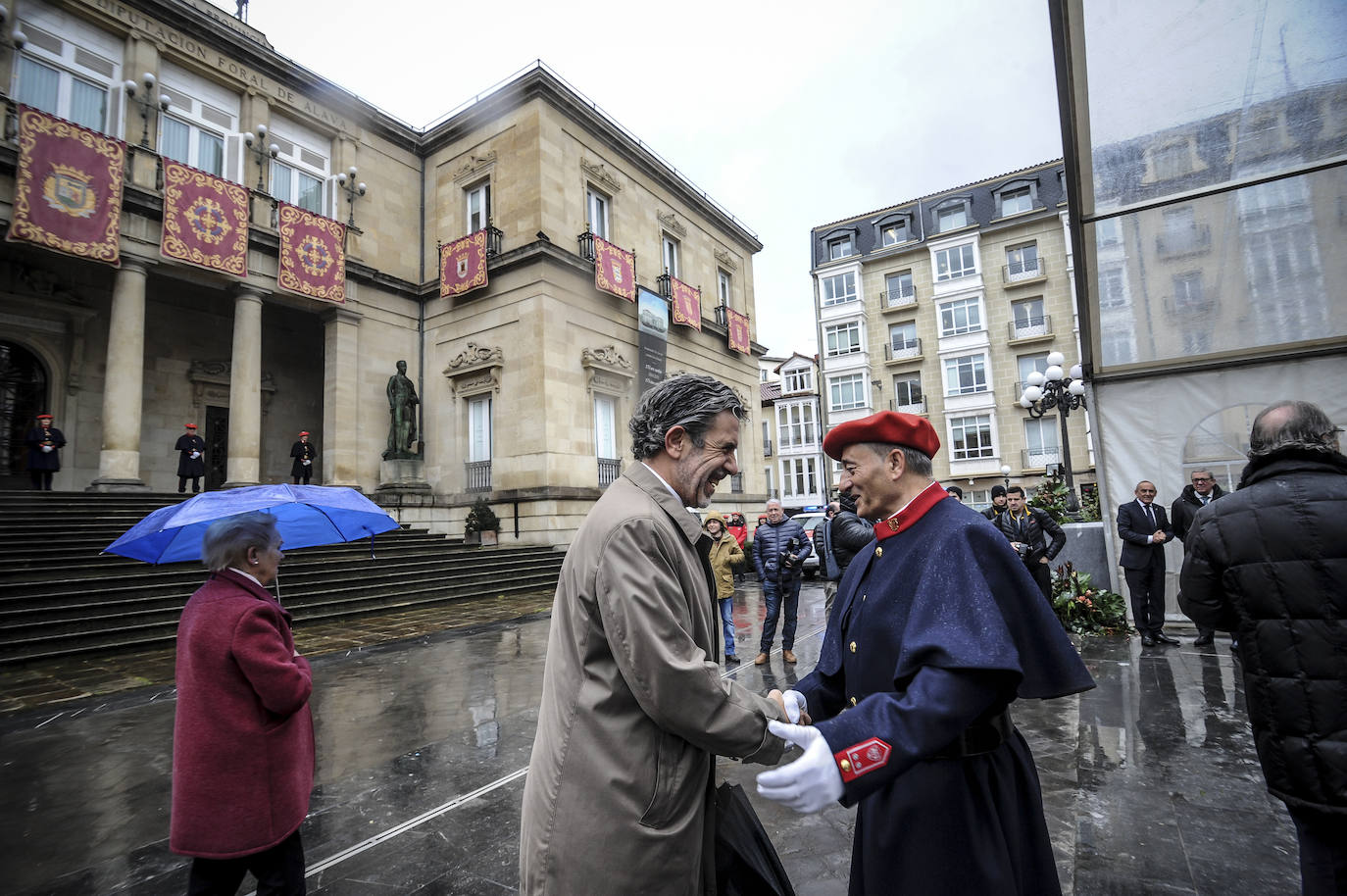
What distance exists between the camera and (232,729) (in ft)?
7.30

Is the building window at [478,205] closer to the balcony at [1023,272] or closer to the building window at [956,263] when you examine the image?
the building window at [956,263]

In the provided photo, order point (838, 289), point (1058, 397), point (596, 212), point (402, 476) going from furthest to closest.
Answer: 1. point (838, 289)
2. point (596, 212)
3. point (402, 476)
4. point (1058, 397)

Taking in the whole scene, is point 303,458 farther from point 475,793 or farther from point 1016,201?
point 1016,201

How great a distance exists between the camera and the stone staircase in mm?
8336

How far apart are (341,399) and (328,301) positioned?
2634 millimetres

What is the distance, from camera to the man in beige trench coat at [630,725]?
4.75 feet

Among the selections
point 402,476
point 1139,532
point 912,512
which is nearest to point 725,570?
point 1139,532

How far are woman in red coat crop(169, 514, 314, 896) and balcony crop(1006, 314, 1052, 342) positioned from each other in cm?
3685

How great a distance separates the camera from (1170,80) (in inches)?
204

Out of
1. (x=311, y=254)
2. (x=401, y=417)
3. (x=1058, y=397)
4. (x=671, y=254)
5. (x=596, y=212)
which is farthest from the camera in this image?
(x=671, y=254)

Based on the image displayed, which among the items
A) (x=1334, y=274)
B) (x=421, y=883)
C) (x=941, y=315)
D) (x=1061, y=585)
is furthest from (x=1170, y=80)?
(x=941, y=315)

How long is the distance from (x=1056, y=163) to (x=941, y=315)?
30.5 ft

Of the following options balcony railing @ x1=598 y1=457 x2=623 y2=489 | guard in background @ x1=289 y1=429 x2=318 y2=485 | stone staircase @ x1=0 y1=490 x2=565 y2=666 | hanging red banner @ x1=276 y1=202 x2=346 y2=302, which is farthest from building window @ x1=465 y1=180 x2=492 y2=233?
stone staircase @ x1=0 y1=490 x2=565 y2=666

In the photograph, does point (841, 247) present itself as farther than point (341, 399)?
Yes
